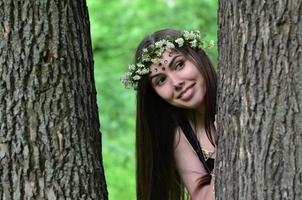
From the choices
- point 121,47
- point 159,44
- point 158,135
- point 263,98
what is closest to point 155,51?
point 159,44

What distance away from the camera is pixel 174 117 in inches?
128

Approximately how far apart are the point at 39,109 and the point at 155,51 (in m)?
0.98

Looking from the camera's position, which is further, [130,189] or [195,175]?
[130,189]

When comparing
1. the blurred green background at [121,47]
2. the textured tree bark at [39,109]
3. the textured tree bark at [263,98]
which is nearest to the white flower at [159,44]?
the textured tree bark at [39,109]

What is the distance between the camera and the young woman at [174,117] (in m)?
3.08

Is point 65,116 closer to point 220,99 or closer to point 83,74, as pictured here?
point 83,74

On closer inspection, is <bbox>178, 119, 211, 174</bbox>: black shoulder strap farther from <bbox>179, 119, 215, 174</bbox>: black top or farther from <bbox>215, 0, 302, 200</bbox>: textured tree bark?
<bbox>215, 0, 302, 200</bbox>: textured tree bark

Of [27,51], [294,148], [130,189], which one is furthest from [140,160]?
[130,189]

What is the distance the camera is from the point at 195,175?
3.09m

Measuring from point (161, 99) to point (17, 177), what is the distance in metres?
1.12

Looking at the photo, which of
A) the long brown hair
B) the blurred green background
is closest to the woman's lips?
the long brown hair

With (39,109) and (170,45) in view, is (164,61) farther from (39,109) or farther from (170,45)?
(39,109)

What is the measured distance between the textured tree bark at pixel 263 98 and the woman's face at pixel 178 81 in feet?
2.79

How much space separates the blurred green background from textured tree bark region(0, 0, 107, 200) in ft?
23.4
